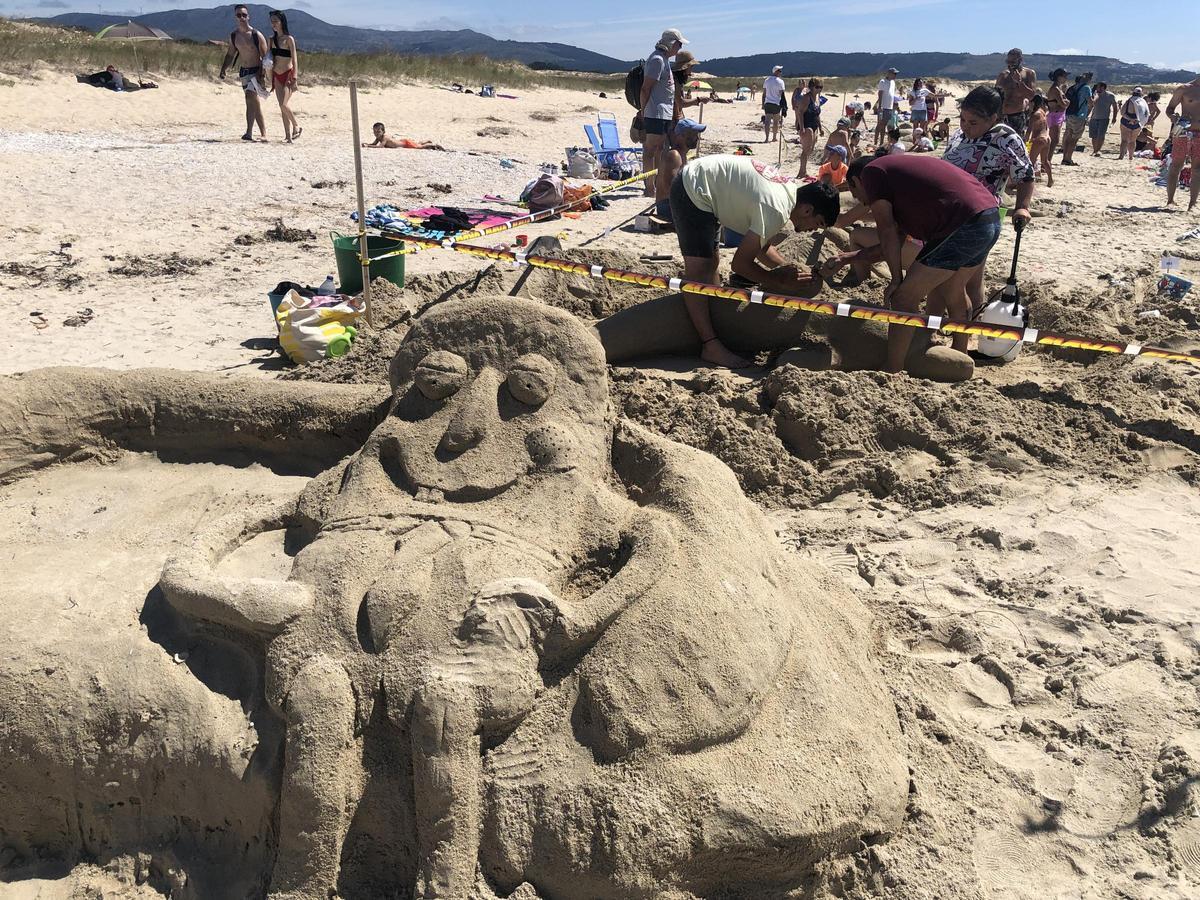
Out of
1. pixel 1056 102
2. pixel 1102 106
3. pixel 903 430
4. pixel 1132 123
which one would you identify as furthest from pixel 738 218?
pixel 1132 123

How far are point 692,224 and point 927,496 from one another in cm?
224

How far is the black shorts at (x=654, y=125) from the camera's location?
30.7ft

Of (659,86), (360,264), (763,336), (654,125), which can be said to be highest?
(659,86)

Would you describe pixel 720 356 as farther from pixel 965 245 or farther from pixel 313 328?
pixel 313 328

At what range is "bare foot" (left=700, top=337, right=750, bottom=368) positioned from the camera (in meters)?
5.70

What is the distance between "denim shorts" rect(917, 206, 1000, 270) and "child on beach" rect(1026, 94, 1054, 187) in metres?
7.26

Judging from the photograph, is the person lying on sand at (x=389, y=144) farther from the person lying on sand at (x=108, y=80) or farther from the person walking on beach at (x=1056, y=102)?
the person walking on beach at (x=1056, y=102)

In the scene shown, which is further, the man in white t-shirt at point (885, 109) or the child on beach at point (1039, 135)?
the man in white t-shirt at point (885, 109)

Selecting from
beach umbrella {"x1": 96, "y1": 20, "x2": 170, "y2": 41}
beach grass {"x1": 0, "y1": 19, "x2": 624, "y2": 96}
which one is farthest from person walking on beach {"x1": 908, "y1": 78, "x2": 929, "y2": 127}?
beach umbrella {"x1": 96, "y1": 20, "x2": 170, "y2": 41}

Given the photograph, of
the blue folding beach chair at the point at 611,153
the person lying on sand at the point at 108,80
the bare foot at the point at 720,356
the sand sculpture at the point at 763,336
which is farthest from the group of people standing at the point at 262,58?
the bare foot at the point at 720,356

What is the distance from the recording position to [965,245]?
523cm

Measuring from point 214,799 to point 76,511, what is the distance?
4.78ft

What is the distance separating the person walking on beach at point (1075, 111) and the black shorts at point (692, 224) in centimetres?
1218

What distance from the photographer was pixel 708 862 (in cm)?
240
